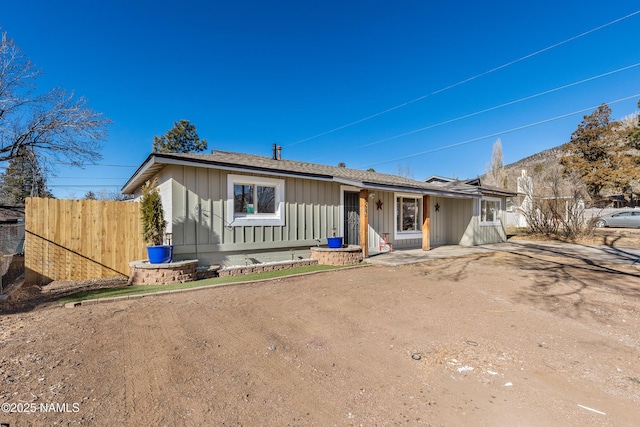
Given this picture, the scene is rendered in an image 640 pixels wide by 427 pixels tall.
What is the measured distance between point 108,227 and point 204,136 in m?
25.3

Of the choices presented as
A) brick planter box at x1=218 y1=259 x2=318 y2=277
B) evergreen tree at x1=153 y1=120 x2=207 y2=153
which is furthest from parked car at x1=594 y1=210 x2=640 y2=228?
→ evergreen tree at x1=153 y1=120 x2=207 y2=153

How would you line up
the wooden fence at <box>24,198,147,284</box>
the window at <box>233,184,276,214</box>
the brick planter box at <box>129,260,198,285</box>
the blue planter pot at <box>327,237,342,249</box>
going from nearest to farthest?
1. the brick planter box at <box>129,260,198,285</box>
2. the wooden fence at <box>24,198,147,284</box>
3. the window at <box>233,184,276,214</box>
4. the blue planter pot at <box>327,237,342,249</box>

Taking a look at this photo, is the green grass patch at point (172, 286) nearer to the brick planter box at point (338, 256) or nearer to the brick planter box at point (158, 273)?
the brick planter box at point (158, 273)

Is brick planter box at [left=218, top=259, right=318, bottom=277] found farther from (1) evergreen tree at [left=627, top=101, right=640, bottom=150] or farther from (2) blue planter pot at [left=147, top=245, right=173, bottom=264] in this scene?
(1) evergreen tree at [left=627, top=101, right=640, bottom=150]

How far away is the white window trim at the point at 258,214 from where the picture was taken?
25.5 ft

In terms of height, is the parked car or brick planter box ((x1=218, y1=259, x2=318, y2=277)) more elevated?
the parked car

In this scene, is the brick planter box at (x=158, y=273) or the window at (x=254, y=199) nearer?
the brick planter box at (x=158, y=273)

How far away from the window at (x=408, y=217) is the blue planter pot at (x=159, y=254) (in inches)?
343

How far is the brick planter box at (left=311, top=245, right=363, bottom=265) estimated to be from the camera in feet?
28.1

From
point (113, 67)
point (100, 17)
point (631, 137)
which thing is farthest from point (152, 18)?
point (631, 137)

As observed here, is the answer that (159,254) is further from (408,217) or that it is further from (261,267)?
(408,217)

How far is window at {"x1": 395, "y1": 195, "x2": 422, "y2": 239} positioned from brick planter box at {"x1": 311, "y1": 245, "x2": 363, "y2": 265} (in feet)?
12.8

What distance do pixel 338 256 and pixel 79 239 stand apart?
22.6ft

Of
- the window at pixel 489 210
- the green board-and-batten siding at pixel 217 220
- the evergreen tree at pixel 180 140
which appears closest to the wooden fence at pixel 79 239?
the green board-and-batten siding at pixel 217 220
